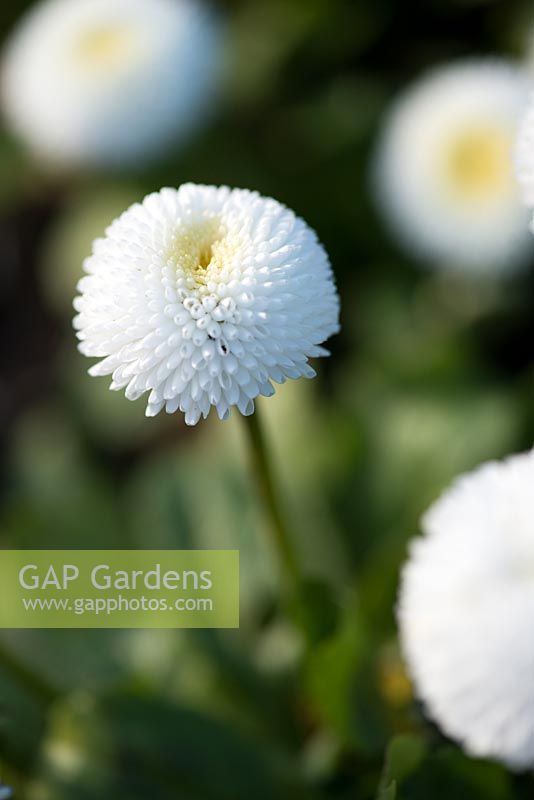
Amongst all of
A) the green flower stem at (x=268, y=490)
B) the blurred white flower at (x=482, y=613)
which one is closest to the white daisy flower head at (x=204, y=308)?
the green flower stem at (x=268, y=490)

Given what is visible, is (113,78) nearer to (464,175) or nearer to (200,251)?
(464,175)

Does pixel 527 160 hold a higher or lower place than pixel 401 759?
higher

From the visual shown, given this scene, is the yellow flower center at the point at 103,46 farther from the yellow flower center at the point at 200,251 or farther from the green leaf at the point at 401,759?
the green leaf at the point at 401,759

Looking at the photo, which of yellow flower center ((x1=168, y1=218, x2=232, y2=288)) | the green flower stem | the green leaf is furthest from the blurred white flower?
yellow flower center ((x1=168, y1=218, x2=232, y2=288))

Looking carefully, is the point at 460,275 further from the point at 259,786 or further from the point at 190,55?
the point at 259,786

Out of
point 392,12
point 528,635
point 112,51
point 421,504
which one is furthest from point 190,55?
point 528,635

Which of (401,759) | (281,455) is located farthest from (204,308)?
(281,455)

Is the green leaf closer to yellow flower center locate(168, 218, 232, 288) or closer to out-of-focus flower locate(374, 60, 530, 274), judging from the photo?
yellow flower center locate(168, 218, 232, 288)
